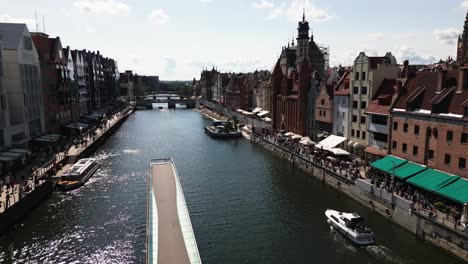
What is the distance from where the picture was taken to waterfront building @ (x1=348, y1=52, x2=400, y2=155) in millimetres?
67375

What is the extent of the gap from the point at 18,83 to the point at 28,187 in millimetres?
30069

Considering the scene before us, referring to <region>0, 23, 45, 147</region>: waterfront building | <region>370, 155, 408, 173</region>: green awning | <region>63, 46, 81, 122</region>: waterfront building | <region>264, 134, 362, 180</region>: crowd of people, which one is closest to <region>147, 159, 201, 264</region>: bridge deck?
<region>264, 134, 362, 180</region>: crowd of people

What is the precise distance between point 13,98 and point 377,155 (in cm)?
6759

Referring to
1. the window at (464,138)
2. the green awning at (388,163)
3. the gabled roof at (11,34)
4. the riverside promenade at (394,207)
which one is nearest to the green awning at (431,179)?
the riverside promenade at (394,207)

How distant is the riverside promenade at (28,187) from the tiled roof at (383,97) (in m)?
53.8

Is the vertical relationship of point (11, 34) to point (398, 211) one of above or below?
above

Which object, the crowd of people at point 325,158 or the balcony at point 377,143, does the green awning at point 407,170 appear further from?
the balcony at point 377,143

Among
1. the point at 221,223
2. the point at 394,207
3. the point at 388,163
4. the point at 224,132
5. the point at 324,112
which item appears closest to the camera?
the point at 394,207

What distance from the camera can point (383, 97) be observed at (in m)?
63.6

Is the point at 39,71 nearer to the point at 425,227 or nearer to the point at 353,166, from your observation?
the point at 353,166

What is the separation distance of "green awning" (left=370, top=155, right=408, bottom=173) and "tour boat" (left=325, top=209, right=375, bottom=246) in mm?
13580

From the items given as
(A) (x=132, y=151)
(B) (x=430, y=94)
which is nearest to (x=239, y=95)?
(A) (x=132, y=151)

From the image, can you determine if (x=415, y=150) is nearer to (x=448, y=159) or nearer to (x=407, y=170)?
(x=407, y=170)

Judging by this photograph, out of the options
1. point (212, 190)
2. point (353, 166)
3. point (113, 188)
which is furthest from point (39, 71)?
point (353, 166)
